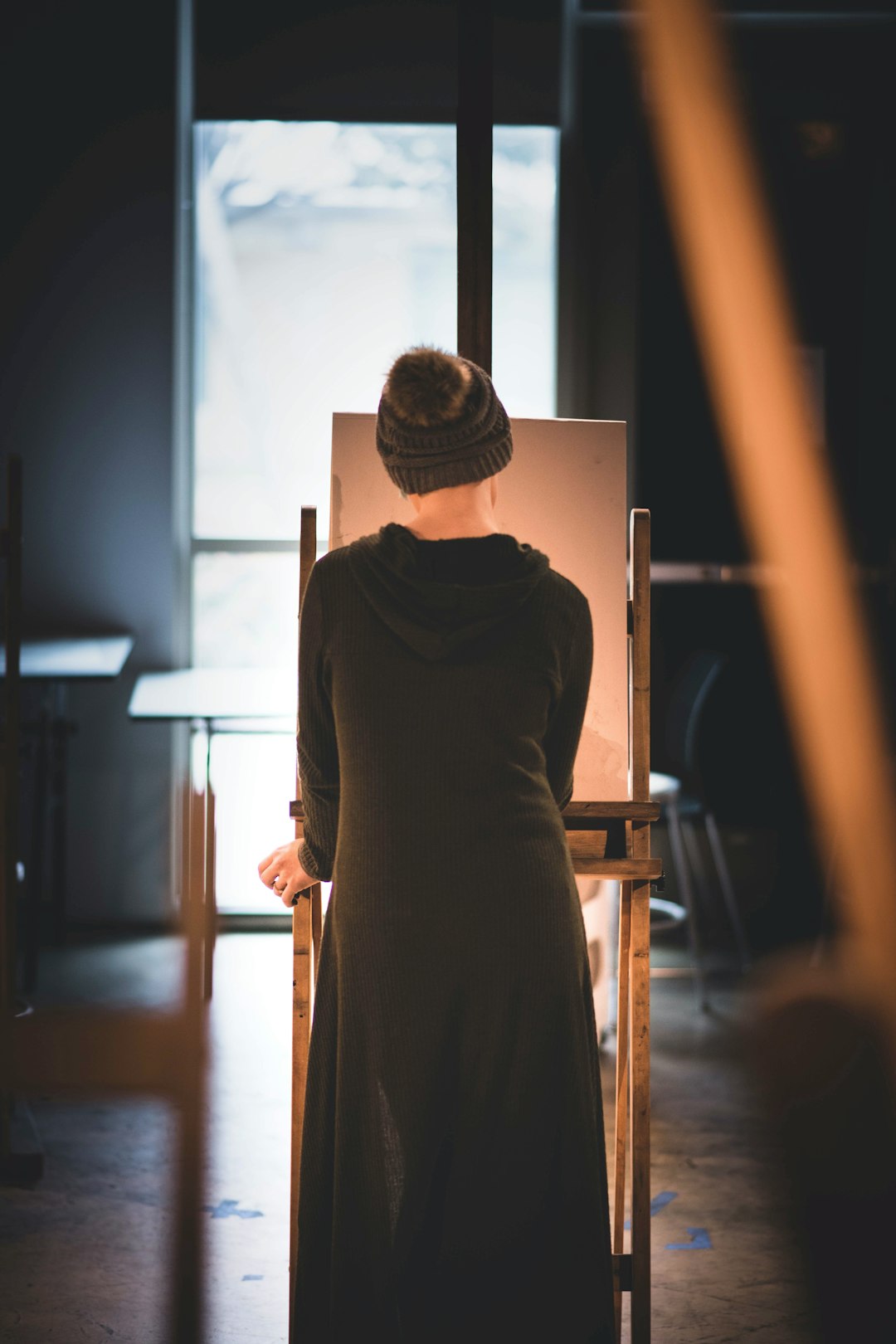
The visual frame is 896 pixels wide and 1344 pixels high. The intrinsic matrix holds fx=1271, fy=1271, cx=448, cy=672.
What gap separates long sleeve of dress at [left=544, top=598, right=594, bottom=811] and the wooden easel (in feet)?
0.97

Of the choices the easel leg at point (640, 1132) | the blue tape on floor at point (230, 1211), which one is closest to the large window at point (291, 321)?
the blue tape on floor at point (230, 1211)

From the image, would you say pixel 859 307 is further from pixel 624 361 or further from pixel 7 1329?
pixel 7 1329

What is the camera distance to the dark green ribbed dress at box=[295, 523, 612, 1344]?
4.35ft

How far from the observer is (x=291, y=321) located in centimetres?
482

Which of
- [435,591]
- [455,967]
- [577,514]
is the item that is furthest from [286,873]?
[577,514]

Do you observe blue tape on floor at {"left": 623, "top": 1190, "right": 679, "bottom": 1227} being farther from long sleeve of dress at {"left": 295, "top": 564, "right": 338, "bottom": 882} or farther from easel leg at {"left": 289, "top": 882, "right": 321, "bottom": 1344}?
long sleeve of dress at {"left": 295, "top": 564, "right": 338, "bottom": 882}

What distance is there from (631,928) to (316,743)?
2.13 ft

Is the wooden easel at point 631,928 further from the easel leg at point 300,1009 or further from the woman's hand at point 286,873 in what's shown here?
the woman's hand at point 286,873

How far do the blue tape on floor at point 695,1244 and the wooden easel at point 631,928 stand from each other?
0.58 meters

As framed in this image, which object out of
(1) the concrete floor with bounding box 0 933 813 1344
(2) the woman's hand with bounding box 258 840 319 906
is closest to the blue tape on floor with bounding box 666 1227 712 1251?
(1) the concrete floor with bounding box 0 933 813 1344

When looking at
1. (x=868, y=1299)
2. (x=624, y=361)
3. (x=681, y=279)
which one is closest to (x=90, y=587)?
(x=624, y=361)

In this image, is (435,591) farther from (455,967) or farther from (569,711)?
(455,967)

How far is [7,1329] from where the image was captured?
2076 millimetres

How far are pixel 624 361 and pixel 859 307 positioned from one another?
2.88 ft
